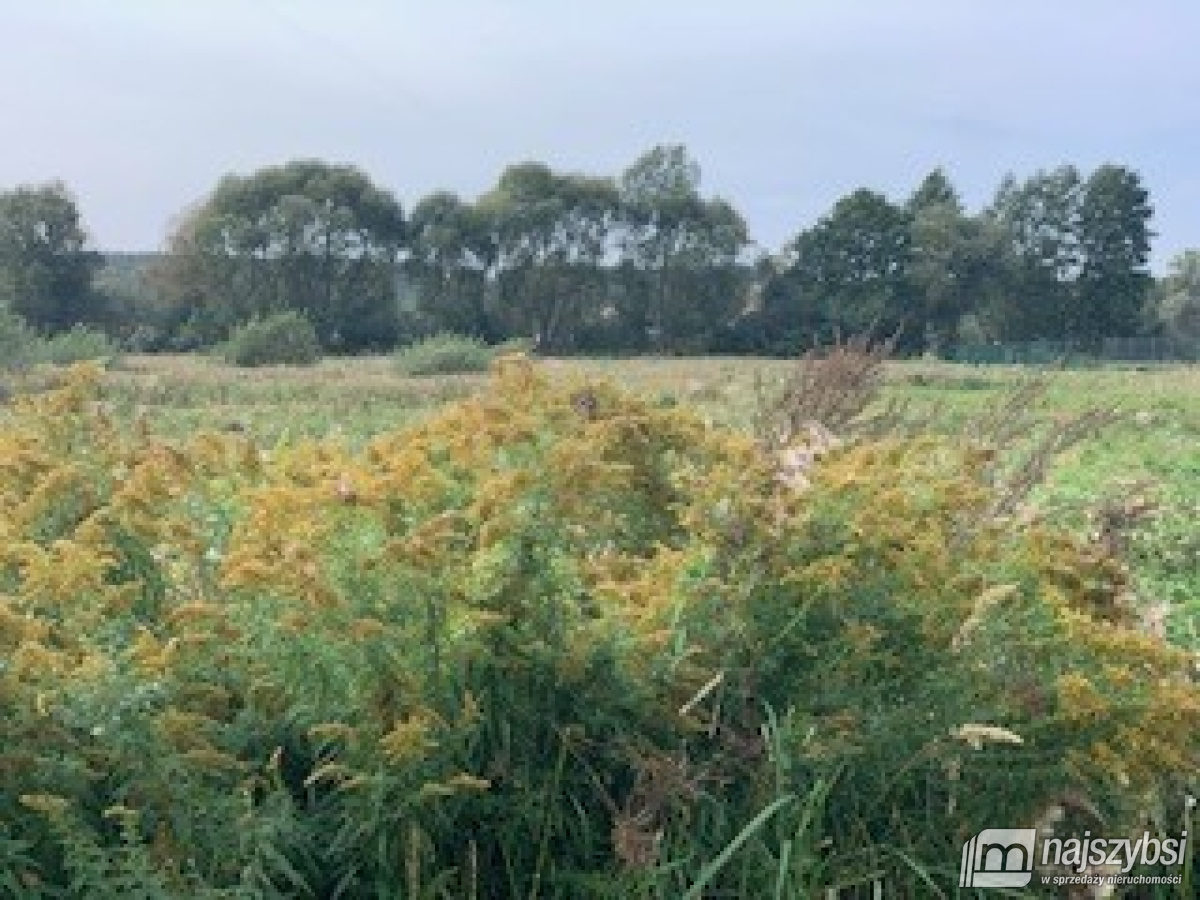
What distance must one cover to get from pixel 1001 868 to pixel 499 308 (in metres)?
62.5

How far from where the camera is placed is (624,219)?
7031cm

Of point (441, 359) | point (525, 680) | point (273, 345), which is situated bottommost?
point (441, 359)

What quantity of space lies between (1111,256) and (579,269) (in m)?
24.2

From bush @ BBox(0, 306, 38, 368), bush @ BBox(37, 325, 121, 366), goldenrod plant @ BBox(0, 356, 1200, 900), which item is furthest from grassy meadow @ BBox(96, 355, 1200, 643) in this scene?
bush @ BBox(0, 306, 38, 368)

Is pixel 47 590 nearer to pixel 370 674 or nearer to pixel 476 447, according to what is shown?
pixel 370 674

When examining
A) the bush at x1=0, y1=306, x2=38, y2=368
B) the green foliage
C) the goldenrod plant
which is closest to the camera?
the goldenrod plant

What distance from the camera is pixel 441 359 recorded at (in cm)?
4675

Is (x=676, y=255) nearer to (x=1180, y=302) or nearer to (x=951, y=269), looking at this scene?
(x=951, y=269)

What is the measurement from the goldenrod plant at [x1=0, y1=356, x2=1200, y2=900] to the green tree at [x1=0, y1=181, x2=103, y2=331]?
57.1 m

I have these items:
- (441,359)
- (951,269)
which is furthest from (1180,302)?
(441,359)

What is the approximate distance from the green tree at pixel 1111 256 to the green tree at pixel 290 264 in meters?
28.8

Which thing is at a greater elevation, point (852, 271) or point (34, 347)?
point (852, 271)

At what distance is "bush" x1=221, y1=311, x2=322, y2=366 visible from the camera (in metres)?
51.1

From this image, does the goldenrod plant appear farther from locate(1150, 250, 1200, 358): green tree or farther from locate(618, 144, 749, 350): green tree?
locate(1150, 250, 1200, 358): green tree
